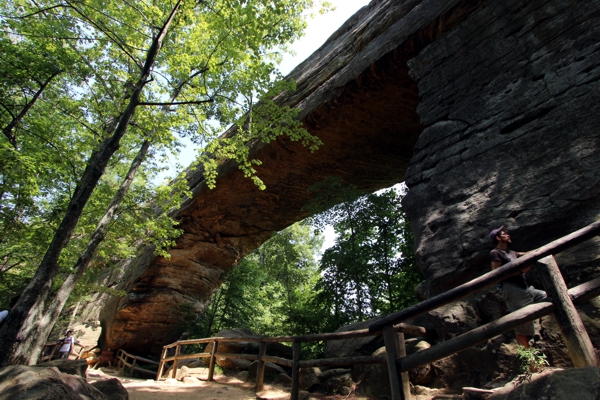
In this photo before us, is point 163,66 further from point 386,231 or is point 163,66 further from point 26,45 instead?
point 386,231

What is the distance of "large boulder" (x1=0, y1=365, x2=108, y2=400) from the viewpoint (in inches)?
108

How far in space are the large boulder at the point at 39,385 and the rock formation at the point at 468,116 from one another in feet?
14.8

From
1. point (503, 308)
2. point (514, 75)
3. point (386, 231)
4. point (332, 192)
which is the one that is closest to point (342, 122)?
point (332, 192)

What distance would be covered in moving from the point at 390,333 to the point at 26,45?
9.20 meters

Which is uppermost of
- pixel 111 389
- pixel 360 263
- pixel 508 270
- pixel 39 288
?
pixel 360 263

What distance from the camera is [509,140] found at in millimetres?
4688

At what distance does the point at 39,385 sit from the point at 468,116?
674cm

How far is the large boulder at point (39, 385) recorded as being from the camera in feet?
9.02

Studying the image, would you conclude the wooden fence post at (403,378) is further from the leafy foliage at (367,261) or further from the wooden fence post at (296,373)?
the leafy foliage at (367,261)

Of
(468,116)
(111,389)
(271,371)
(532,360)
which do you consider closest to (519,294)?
(532,360)

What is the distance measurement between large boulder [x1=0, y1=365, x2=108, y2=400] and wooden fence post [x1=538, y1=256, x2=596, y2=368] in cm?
418

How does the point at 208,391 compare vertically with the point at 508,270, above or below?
below

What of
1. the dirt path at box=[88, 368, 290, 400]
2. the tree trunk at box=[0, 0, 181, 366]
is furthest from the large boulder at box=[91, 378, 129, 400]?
the tree trunk at box=[0, 0, 181, 366]

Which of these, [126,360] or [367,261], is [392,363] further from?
[126,360]
